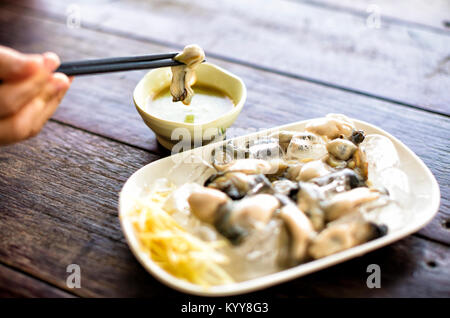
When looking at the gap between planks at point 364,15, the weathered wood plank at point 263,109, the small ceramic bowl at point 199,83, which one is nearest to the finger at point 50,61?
the small ceramic bowl at point 199,83

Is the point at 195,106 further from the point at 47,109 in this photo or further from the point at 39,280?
the point at 39,280

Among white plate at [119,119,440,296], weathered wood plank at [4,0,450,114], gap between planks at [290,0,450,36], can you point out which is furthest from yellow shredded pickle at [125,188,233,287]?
gap between planks at [290,0,450,36]

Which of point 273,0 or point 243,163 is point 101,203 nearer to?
point 243,163

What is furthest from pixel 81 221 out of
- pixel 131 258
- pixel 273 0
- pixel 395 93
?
pixel 273 0

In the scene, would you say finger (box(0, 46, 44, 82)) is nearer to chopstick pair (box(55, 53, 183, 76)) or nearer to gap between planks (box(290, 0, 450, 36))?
chopstick pair (box(55, 53, 183, 76))

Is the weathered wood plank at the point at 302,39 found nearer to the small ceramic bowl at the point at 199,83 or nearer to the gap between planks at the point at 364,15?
the gap between planks at the point at 364,15

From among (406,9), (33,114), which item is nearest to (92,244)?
(33,114)
